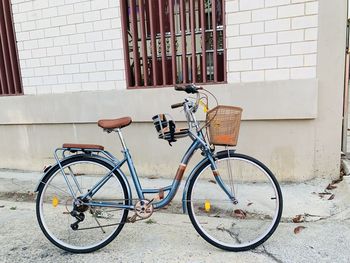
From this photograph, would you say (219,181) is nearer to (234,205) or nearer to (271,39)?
(234,205)

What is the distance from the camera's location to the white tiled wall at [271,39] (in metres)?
3.60

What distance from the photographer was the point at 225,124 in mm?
2516

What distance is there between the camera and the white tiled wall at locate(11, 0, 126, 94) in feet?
14.1

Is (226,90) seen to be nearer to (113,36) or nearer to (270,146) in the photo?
(270,146)

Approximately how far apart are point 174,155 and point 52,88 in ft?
6.81

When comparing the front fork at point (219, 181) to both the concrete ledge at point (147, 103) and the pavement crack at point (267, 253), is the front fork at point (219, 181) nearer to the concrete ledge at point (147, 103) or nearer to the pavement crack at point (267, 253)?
the pavement crack at point (267, 253)

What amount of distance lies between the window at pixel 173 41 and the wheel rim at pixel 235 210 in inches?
57.3

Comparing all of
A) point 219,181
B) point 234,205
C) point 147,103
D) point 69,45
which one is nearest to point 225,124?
point 219,181

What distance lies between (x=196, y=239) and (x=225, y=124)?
3.51ft

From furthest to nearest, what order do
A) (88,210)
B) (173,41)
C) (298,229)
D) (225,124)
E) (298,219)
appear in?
(173,41), (298,219), (298,229), (88,210), (225,124)

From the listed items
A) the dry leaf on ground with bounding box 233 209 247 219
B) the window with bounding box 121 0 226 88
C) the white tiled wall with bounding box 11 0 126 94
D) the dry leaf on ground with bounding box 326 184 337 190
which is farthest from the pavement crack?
the white tiled wall with bounding box 11 0 126 94

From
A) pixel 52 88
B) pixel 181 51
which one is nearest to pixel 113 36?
pixel 181 51

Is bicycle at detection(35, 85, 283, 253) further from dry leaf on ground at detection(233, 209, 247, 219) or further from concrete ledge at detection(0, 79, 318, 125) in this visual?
concrete ledge at detection(0, 79, 318, 125)

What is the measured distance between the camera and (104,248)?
109 inches
